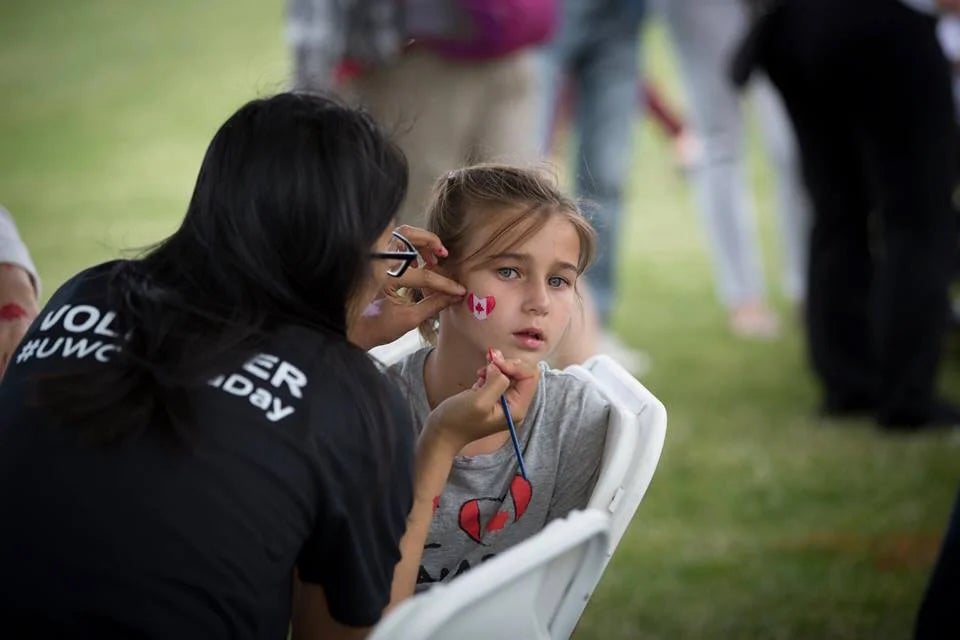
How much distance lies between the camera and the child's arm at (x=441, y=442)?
55.7 inches

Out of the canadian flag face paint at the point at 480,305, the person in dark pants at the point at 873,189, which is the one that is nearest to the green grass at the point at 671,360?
the person in dark pants at the point at 873,189

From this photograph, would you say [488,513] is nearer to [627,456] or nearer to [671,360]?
[627,456]

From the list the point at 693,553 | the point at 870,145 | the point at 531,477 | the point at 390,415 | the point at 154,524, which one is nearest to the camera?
the point at 154,524

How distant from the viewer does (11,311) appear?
1771 millimetres

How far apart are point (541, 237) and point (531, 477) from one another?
1.07 ft

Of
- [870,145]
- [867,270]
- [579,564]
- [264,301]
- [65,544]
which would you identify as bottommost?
[867,270]

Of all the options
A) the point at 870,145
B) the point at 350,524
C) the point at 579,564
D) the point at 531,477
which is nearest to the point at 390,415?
the point at 350,524

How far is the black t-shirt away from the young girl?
0.33 metres

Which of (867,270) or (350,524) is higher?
(350,524)

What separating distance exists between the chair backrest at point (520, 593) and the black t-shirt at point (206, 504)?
13 cm

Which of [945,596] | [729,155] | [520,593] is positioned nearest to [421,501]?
[520,593]

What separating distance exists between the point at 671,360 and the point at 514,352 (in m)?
3.05

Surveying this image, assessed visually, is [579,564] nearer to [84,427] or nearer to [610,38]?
[84,427]

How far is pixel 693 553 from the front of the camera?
9.65 ft
